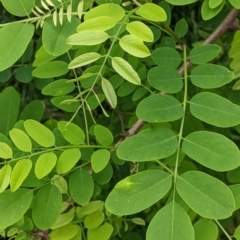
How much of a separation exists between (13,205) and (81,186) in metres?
0.11

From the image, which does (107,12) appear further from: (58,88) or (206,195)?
(206,195)

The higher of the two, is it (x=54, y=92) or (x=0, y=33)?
(x=0, y=33)

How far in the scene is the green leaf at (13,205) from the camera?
75 cm

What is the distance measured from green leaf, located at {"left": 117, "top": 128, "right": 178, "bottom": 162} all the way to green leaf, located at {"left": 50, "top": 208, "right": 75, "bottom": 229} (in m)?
0.19

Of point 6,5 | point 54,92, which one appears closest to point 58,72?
Result: point 54,92

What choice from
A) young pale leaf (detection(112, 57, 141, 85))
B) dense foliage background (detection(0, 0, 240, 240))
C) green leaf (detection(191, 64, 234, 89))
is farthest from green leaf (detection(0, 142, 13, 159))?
green leaf (detection(191, 64, 234, 89))

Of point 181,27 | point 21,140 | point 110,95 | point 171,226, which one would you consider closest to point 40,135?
point 21,140

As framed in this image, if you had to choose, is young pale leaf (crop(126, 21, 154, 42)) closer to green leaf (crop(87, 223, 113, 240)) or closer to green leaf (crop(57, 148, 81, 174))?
green leaf (crop(57, 148, 81, 174))

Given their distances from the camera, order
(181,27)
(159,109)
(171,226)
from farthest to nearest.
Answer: (181,27)
(159,109)
(171,226)

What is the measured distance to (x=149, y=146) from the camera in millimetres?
740

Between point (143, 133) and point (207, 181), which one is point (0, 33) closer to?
point (143, 133)

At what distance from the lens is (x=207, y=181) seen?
708 millimetres

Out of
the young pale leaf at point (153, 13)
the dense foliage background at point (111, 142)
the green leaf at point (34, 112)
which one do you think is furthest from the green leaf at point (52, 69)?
the young pale leaf at point (153, 13)

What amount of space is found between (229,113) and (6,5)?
0.38 m
